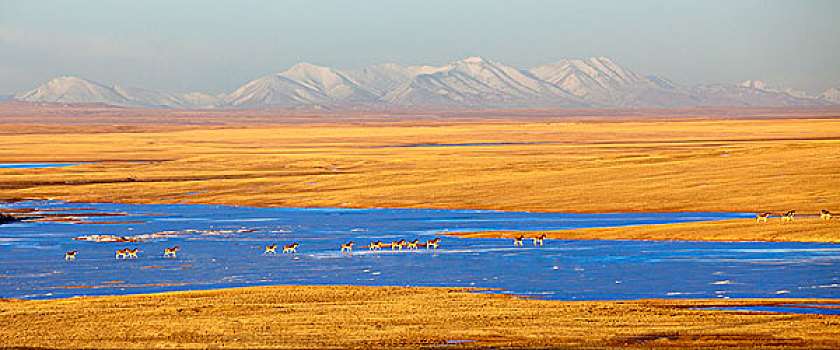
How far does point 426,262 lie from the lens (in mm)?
30703

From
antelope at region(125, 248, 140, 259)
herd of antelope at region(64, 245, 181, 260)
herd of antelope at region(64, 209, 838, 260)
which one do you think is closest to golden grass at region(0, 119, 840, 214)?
herd of antelope at region(64, 209, 838, 260)

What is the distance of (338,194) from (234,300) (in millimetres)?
31850

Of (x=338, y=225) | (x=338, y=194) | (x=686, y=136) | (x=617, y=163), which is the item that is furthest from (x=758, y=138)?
(x=338, y=225)

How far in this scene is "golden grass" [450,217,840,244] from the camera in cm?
3438

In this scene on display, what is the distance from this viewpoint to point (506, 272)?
28.5m

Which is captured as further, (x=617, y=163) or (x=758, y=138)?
(x=758, y=138)

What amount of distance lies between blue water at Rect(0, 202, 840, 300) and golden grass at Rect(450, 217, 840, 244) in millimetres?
753

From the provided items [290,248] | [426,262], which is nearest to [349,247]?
[290,248]

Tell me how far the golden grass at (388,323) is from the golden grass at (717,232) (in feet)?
40.6

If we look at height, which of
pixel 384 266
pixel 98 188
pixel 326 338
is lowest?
pixel 98 188

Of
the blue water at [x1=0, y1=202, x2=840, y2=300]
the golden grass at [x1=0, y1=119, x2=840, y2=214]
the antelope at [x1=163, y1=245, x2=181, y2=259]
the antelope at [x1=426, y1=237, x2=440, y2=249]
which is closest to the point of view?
the blue water at [x1=0, y1=202, x2=840, y2=300]

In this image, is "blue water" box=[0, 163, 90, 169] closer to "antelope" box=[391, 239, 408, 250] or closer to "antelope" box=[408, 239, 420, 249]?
"antelope" box=[391, 239, 408, 250]

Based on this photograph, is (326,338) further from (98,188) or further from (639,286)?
(98,188)

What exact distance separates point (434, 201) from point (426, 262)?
835 inches
